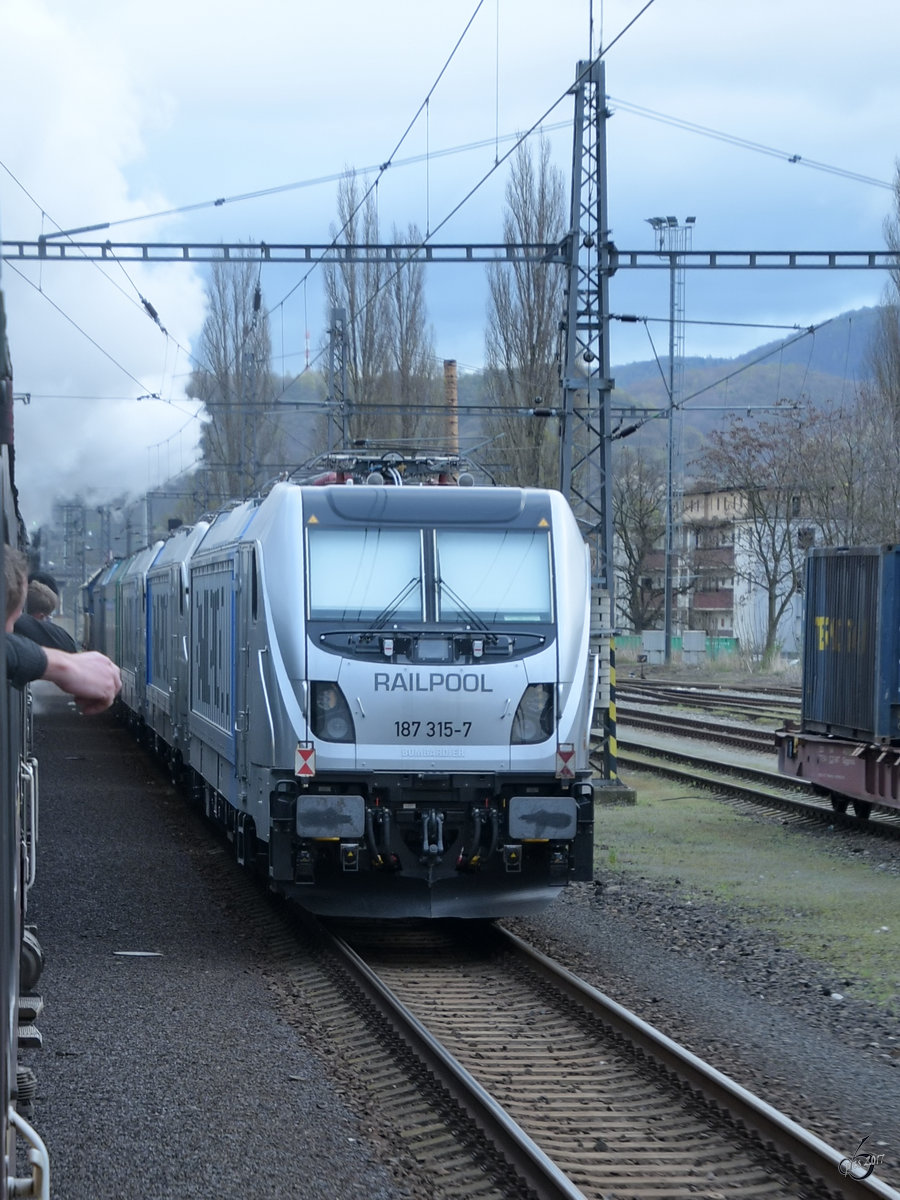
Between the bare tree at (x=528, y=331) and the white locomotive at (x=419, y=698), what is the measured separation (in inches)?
1234

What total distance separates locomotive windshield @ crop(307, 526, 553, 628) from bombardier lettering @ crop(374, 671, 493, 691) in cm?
37

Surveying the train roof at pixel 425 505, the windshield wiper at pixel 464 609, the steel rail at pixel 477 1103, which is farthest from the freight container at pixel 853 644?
the steel rail at pixel 477 1103

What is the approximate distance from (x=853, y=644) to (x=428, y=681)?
8.15 metres

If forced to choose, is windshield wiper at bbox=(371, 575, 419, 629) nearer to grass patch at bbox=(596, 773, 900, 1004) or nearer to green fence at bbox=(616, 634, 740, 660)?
grass patch at bbox=(596, 773, 900, 1004)

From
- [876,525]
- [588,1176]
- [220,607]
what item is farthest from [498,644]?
[876,525]

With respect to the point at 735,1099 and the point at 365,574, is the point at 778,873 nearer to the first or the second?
the point at 365,574

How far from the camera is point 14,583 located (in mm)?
3184

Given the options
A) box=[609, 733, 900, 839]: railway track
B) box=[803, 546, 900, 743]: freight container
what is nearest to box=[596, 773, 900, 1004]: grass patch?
box=[609, 733, 900, 839]: railway track

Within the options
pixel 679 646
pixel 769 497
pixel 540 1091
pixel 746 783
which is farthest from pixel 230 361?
pixel 540 1091

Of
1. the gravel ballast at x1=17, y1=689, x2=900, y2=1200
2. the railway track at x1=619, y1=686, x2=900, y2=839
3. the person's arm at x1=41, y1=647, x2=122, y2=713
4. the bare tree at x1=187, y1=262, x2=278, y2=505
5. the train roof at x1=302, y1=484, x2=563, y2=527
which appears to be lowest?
the railway track at x1=619, y1=686, x2=900, y2=839

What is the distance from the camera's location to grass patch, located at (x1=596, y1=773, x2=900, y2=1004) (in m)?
9.82

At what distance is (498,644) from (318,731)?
1.26 m

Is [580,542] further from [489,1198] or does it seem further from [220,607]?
[489,1198]

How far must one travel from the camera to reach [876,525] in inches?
1681
